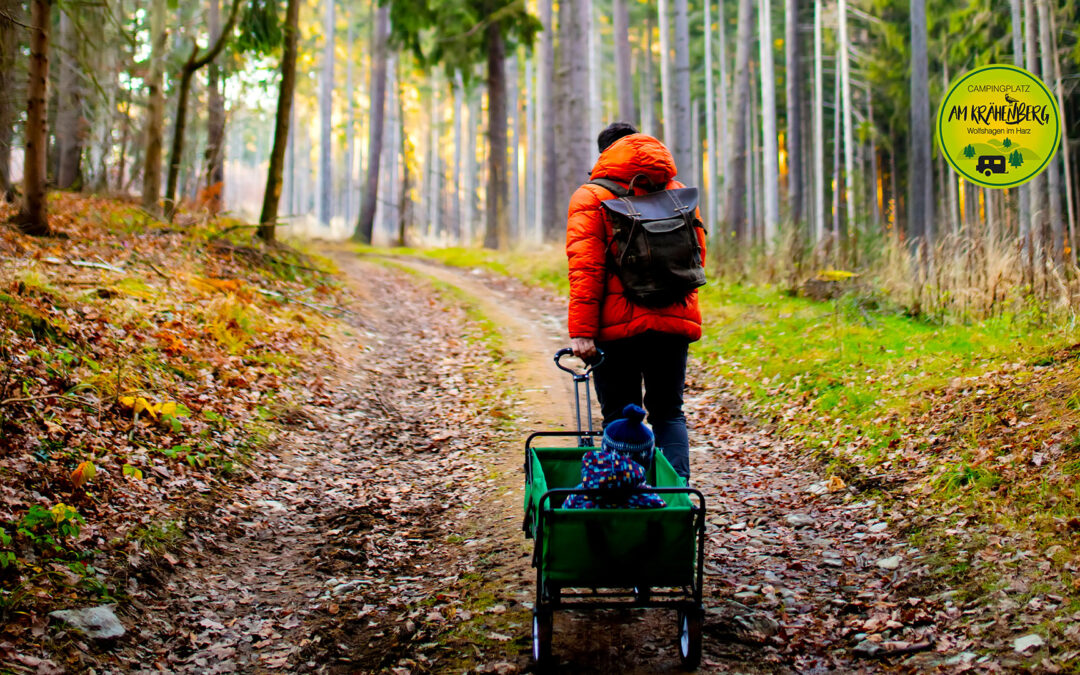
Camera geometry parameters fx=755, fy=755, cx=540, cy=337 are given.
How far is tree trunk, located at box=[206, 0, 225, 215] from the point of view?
14.0m

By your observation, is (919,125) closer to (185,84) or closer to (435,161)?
(185,84)

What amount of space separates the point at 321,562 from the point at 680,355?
2.51 metres

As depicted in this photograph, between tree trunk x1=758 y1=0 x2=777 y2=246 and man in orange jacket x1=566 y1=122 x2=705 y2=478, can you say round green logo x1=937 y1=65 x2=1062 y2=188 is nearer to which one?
man in orange jacket x1=566 y1=122 x2=705 y2=478

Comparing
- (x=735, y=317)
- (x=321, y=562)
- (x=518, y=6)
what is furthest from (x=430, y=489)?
(x=518, y=6)

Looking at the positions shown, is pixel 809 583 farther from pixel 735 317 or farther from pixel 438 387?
pixel 735 317

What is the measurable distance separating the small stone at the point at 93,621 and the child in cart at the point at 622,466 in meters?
2.27

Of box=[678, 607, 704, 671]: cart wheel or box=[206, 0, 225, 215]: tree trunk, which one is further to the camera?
box=[206, 0, 225, 215]: tree trunk

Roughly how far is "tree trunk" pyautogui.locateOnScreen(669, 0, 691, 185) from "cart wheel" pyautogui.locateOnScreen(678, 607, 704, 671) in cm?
1738

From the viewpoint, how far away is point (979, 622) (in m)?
3.38

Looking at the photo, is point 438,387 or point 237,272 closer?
point 438,387

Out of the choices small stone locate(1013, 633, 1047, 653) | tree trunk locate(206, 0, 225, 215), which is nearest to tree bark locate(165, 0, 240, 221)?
tree trunk locate(206, 0, 225, 215)

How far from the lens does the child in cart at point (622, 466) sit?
311 cm

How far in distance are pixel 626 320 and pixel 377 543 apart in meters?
2.29

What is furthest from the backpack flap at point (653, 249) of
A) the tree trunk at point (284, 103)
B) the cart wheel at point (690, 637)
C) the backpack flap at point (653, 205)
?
the tree trunk at point (284, 103)
